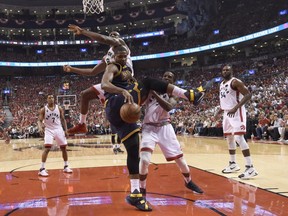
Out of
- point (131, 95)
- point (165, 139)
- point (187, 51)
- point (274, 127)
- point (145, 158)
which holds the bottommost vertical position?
point (145, 158)

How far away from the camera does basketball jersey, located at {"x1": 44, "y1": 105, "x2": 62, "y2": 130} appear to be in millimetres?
7613

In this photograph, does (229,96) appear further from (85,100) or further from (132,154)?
(132,154)

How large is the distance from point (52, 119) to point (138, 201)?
4.38m

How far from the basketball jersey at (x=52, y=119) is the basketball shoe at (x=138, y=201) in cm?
416

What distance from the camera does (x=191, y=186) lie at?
475 cm

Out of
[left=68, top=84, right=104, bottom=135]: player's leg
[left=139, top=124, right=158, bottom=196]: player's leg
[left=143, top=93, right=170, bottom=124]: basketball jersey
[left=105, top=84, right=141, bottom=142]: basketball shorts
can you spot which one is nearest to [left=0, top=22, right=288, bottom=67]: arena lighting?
[left=68, top=84, right=104, bottom=135]: player's leg

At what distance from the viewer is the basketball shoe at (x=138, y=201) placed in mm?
3818

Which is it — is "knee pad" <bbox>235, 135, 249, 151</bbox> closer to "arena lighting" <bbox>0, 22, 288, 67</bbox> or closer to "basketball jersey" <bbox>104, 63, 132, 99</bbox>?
"basketball jersey" <bbox>104, 63, 132, 99</bbox>

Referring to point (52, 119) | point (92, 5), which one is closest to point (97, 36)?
point (52, 119)

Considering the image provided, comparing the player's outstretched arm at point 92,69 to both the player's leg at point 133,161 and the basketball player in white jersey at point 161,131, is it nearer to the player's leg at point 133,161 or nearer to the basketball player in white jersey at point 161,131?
the basketball player in white jersey at point 161,131

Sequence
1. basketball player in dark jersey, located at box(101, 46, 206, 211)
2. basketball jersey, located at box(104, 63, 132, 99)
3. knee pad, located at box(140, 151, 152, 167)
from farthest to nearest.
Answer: knee pad, located at box(140, 151, 152, 167), basketball jersey, located at box(104, 63, 132, 99), basketball player in dark jersey, located at box(101, 46, 206, 211)

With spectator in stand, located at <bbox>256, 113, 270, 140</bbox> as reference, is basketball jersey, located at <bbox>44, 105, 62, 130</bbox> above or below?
above

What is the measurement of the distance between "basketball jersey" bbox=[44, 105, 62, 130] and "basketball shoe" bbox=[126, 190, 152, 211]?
416 centimetres

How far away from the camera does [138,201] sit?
12.7 feet
